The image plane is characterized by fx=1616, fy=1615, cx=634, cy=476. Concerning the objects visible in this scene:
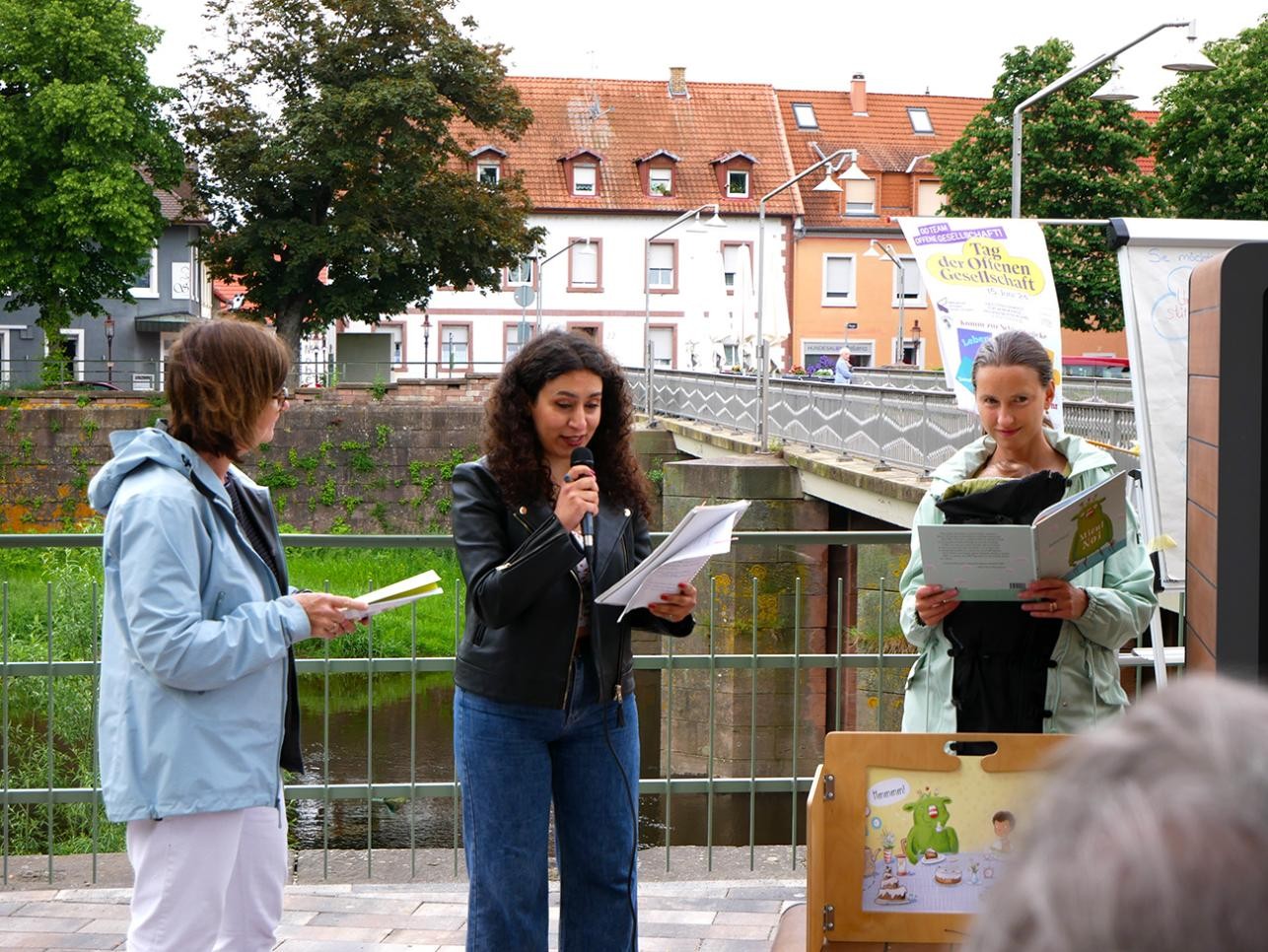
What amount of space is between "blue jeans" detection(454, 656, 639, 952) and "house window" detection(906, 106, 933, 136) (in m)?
62.6

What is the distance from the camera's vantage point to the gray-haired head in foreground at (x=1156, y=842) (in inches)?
27.6

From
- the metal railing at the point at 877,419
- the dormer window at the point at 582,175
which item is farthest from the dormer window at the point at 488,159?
the metal railing at the point at 877,419

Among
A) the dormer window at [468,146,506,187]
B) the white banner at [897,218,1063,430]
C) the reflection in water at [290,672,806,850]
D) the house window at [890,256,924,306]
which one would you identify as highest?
the dormer window at [468,146,506,187]

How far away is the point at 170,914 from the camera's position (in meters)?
2.92

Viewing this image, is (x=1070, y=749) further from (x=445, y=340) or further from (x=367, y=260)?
(x=445, y=340)

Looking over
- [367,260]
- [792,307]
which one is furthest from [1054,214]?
[367,260]

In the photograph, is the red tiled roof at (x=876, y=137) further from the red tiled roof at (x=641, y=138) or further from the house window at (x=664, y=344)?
the house window at (x=664, y=344)

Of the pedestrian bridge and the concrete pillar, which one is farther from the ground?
the pedestrian bridge

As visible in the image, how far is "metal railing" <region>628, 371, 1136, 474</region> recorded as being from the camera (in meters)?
13.3

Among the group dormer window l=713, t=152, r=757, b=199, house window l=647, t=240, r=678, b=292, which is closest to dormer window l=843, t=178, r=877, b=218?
dormer window l=713, t=152, r=757, b=199

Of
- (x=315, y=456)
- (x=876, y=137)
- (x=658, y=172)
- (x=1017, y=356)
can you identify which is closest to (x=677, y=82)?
(x=658, y=172)

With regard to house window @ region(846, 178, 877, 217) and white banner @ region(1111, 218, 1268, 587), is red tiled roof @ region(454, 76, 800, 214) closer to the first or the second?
house window @ region(846, 178, 877, 217)

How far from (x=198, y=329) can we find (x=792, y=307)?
2222 inches

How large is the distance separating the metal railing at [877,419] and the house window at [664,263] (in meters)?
30.0
